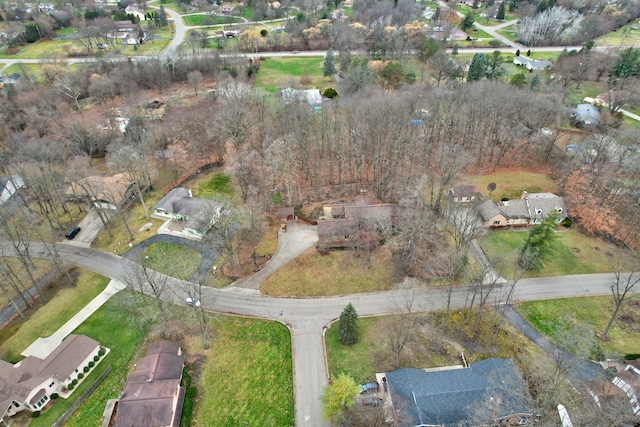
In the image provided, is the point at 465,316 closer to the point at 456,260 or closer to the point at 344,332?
the point at 456,260

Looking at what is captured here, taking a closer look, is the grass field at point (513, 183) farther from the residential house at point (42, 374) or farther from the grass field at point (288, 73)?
the residential house at point (42, 374)

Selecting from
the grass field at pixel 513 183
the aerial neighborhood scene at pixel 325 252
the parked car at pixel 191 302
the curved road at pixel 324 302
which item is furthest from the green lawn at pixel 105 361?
the grass field at pixel 513 183

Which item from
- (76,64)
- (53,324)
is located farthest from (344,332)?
(76,64)

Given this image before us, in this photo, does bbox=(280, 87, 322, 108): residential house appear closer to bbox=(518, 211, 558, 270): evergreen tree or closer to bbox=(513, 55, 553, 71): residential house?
bbox=(518, 211, 558, 270): evergreen tree

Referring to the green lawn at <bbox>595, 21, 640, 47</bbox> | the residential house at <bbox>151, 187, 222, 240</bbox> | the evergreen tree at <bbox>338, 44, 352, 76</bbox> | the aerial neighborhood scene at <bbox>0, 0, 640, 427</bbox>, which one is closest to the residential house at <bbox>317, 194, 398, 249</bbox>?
the aerial neighborhood scene at <bbox>0, 0, 640, 427</bbox>

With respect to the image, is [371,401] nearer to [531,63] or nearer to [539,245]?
[539,245]
